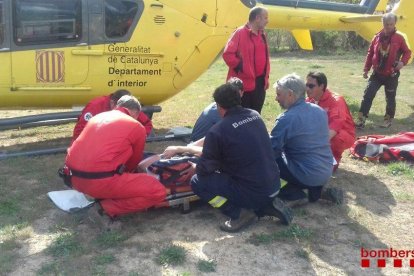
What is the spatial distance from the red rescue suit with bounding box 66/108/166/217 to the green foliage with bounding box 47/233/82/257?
0.40 metres

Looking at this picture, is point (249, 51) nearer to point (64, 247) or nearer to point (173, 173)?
point (173, 173)

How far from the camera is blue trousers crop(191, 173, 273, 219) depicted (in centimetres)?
416

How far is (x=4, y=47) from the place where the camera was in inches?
234

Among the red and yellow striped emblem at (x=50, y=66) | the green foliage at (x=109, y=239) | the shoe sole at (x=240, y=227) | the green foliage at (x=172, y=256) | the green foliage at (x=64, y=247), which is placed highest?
the red and yellow striped emblem at (x=50, y=66)

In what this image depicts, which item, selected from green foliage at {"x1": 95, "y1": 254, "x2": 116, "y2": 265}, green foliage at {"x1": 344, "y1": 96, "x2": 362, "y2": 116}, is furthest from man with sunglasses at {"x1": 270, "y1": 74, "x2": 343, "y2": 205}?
green foliage at {"x1": 344, "y1": 96, "x2": 362, "y2": 116}

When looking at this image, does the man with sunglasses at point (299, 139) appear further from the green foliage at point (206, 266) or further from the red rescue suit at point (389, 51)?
the red rescue suit at point (389, 51)

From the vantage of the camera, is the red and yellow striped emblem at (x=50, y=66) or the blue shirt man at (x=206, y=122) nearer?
the blue shirt man at (x=206, y=122)

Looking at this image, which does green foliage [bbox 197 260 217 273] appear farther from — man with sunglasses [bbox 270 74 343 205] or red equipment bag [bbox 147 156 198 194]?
man with sunglasses [bbox 270 74 343 205]

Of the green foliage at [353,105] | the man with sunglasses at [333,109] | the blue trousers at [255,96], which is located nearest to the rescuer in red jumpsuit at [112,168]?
the man with sunglasses at [333,109]

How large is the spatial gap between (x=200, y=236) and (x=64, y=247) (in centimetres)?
118

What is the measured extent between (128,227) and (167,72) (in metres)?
3.16

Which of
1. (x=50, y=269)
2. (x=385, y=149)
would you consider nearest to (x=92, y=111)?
(x=50, y=269)

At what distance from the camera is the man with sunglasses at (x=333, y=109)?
5.49 metres

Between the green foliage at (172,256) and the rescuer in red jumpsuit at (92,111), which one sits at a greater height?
the rescuer in red jumpsuit at (92,111)
